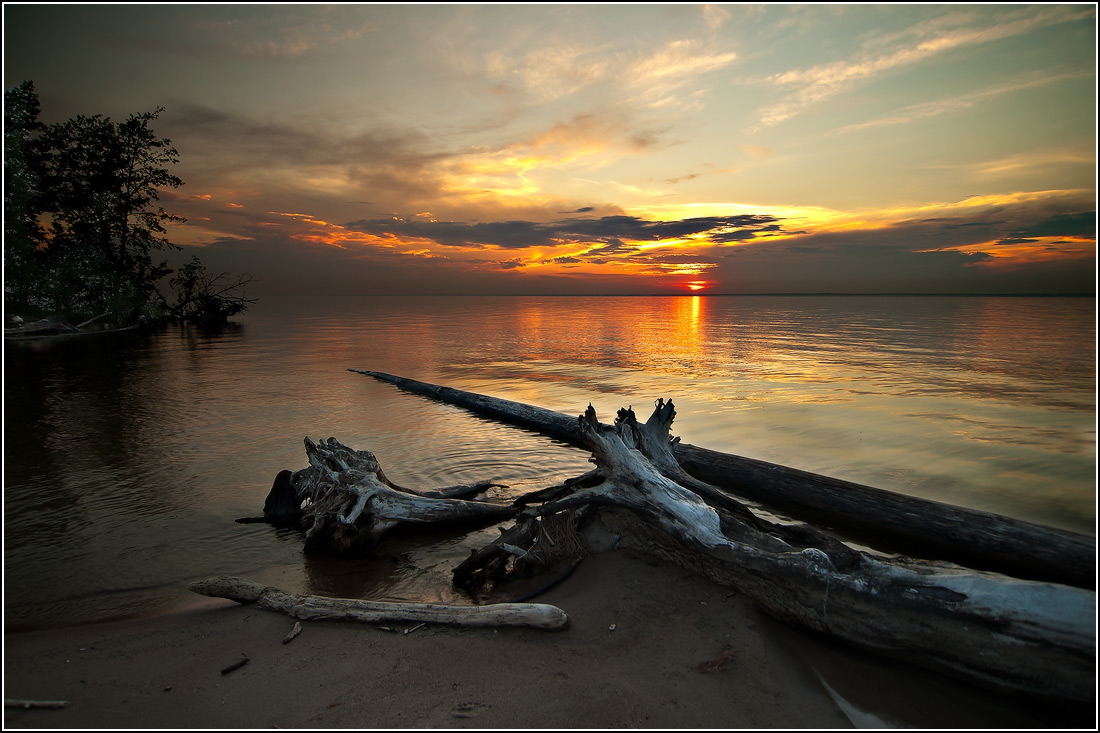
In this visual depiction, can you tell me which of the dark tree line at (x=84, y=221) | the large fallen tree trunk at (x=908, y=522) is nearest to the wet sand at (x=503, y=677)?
the large fallen tree trunk at (x=908, y=522)

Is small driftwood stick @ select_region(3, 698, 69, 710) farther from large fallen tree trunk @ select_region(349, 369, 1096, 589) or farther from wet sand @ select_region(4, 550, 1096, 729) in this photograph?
large fallen tree trunk @ select_region(349, 369, 1096, 589)

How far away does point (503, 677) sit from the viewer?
3.35 meters

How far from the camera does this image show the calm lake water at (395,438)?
18.2 ft

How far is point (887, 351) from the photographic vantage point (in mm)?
24250

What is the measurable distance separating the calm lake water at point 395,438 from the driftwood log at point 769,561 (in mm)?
611

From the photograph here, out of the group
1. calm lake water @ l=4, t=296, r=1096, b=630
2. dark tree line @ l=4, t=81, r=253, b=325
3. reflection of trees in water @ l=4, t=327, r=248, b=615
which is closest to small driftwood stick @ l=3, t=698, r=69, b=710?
calm lake water @ l=4, t=296, r=1096, b=630

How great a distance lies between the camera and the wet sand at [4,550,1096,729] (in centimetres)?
304

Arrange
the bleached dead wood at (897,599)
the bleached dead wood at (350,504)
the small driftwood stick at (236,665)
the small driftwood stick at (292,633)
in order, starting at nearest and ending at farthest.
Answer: the bleached dead wood at (897,599) < the small driftwood stick at (236,665) < the small driftwood stick at (292,633) < the bleached dead wood at (350,504)

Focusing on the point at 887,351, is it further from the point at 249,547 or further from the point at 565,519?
the point at 249,547

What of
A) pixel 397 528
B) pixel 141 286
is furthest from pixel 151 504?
pixel 141 286

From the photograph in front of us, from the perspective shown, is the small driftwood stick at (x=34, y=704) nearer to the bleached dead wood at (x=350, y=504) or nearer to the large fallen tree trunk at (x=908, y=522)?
the bleached dead wood at (x=350, y=504)

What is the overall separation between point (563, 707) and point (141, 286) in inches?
2026

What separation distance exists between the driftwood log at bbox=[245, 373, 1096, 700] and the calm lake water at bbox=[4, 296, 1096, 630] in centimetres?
61

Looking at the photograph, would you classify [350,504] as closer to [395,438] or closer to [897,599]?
[395,438]
